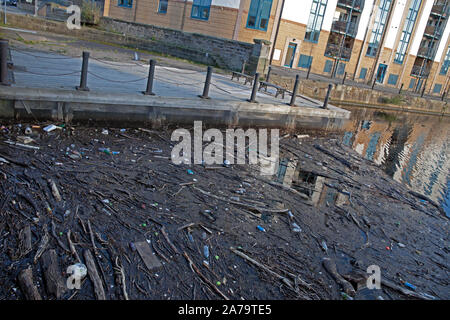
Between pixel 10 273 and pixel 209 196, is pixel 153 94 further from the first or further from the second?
pixel 10 273

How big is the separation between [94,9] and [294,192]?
21534mm

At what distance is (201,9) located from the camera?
26.8 metres

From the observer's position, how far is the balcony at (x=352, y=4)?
32094mm

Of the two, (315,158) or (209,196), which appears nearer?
(209,196)

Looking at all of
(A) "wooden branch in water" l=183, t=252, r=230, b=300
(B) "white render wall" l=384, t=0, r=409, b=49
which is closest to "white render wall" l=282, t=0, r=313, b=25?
(B) "white render wall" l=384, t=0, r=409, b=49

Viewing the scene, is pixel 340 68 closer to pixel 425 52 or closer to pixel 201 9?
pixel 425 52

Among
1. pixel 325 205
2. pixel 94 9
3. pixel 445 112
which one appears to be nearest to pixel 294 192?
pixel 325 205

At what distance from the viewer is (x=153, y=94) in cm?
973

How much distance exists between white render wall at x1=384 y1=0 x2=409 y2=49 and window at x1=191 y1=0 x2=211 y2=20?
19805 millimetres

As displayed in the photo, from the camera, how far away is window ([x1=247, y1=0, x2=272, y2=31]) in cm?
2572

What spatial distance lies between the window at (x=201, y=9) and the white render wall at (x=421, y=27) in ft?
81.4

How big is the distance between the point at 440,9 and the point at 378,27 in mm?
10712

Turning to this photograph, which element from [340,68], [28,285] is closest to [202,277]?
[28,285]
